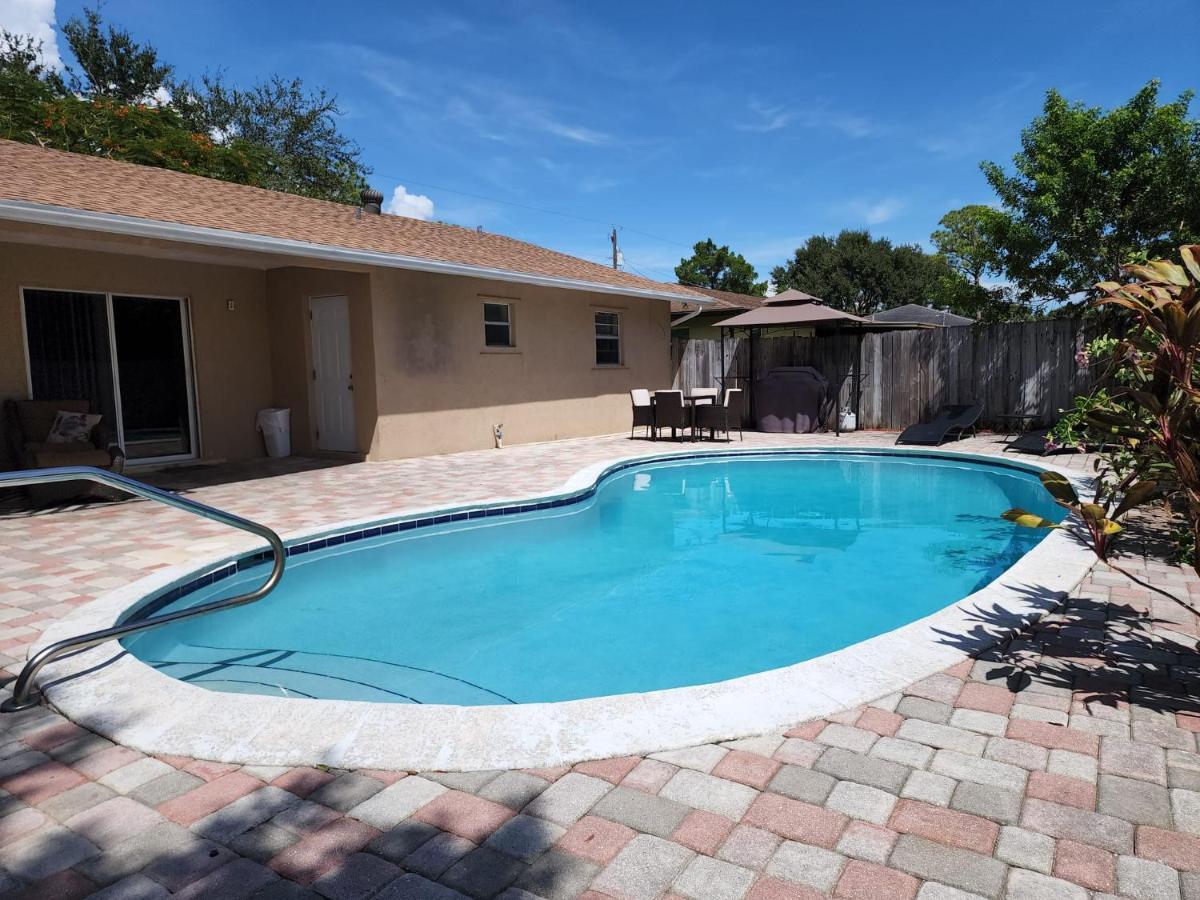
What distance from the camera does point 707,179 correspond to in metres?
25.5

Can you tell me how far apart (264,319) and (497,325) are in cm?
353

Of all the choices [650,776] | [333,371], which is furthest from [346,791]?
[333,371]

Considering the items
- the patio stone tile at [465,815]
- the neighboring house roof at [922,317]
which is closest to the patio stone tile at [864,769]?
the patio stone tile at [465,815]

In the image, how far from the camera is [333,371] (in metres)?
10.7

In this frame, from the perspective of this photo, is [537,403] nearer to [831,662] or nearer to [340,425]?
[340,425]

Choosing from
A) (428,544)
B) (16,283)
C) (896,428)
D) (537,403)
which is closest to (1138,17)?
(896,428)

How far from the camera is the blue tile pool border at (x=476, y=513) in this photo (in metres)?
4.65

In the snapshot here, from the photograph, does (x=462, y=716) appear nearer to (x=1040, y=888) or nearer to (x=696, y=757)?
(x=696, y=757)

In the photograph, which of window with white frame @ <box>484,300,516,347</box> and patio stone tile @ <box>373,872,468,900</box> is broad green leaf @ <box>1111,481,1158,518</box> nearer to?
patio stone tile @ <box>373,872,468,900</box>

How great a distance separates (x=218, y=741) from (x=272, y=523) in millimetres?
4158

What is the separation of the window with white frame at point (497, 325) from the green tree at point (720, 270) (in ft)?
125

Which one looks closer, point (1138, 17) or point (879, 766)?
point (879, 766)

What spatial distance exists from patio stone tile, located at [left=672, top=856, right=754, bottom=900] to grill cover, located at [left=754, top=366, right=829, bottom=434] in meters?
13.3

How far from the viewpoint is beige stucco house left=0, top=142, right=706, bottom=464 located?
8055 mm
